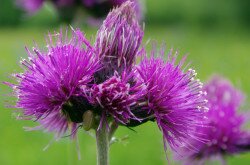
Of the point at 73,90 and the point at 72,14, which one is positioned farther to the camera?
the point at 72,14

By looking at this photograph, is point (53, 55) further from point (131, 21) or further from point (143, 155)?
point (143, 155)

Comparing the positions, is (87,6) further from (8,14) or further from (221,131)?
(8,14)

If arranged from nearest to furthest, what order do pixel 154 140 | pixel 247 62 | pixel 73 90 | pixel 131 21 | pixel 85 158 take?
→ pixel 73 90
pixel 131 21
pixel 85 158
pixel 154 140
pixel 247 62

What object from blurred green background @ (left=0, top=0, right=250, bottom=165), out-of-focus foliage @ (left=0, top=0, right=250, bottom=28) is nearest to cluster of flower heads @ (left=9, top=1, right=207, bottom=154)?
blurred green background @ (left=0, top=0, right=250, bottom=165)

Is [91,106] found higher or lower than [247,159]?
lower

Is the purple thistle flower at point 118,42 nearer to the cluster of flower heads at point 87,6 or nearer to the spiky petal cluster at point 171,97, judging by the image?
the spiky petal cluster at point 171,97

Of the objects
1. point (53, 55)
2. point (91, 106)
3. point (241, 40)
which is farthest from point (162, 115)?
point (241, 40)

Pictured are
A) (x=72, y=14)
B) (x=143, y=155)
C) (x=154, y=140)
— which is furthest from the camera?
(x=154, y=140)
